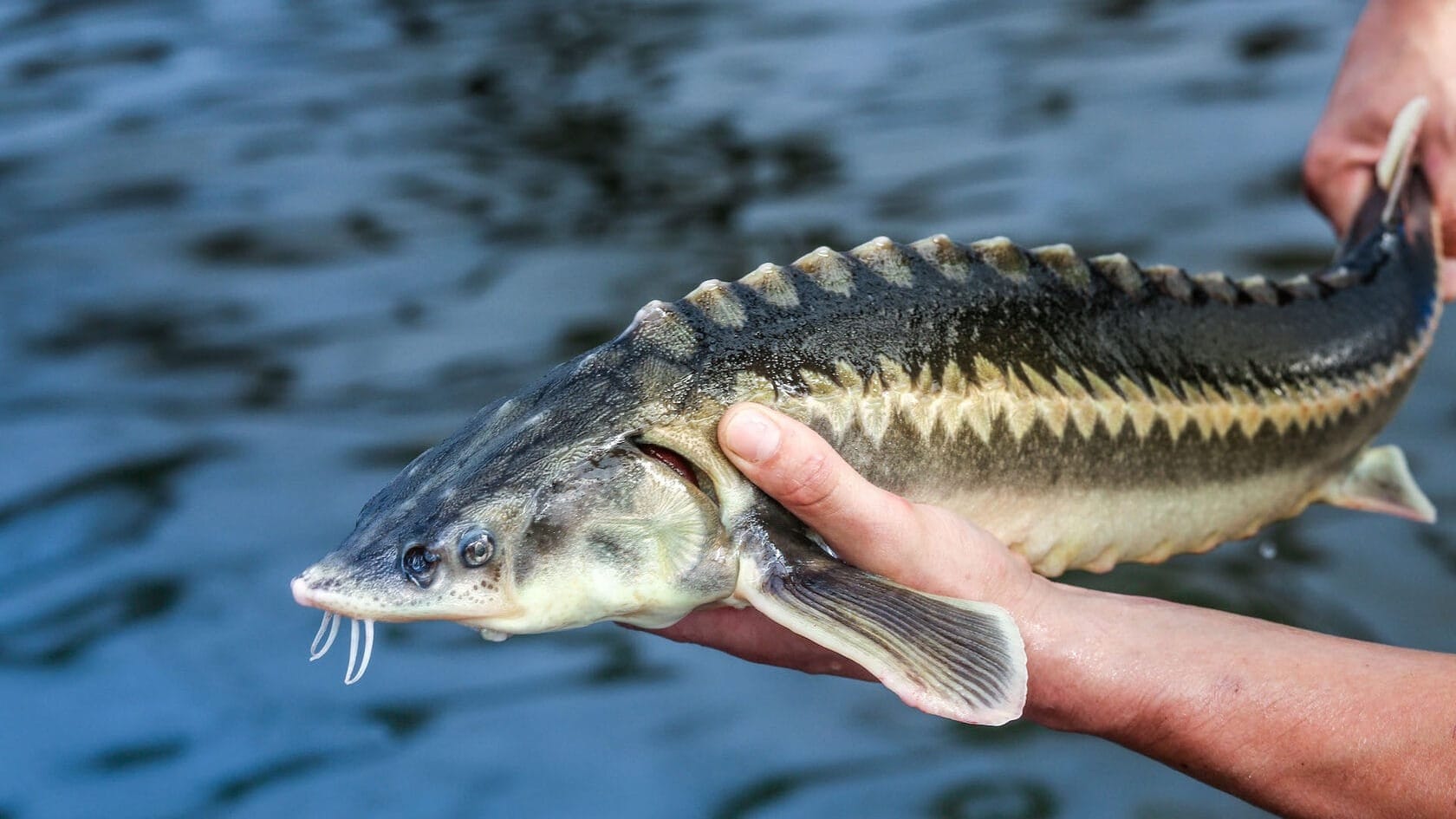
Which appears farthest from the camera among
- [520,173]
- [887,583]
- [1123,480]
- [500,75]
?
[500,75]

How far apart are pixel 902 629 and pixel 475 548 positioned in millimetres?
478

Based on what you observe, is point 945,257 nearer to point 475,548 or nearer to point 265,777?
point 475,548

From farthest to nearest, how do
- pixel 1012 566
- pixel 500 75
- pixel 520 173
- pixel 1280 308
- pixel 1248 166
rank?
pixel 500 75
pixel 520 173
pixel 1248 166
pixel 1280 308
pixel 1012 566

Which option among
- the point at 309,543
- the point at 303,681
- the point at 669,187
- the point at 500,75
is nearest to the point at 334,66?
the point at 500,75

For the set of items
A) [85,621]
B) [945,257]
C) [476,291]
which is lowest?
[85,621]

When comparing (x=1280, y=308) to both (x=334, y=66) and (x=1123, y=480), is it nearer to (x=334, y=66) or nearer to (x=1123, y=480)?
(x=1123, y=480)

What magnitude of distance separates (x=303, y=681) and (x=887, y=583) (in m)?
2.03

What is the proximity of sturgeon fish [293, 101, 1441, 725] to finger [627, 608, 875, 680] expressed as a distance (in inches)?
11.2

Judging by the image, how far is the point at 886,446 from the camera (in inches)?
73.0

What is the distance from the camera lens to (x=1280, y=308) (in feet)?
7.58

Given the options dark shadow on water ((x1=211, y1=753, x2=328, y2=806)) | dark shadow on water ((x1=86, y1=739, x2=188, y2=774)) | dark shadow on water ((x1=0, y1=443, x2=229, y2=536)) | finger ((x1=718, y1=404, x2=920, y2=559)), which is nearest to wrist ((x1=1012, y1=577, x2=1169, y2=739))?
finger ((x1=718, y1=404, x2=920, y2=559))

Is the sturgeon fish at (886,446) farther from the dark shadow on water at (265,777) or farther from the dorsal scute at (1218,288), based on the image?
the dark shadow on water at (265,777)

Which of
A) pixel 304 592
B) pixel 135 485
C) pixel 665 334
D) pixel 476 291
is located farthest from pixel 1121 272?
pixel 476 291

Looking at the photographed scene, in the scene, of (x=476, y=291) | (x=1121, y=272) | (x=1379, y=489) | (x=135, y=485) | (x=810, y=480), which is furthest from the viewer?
(x=476, y=291)
